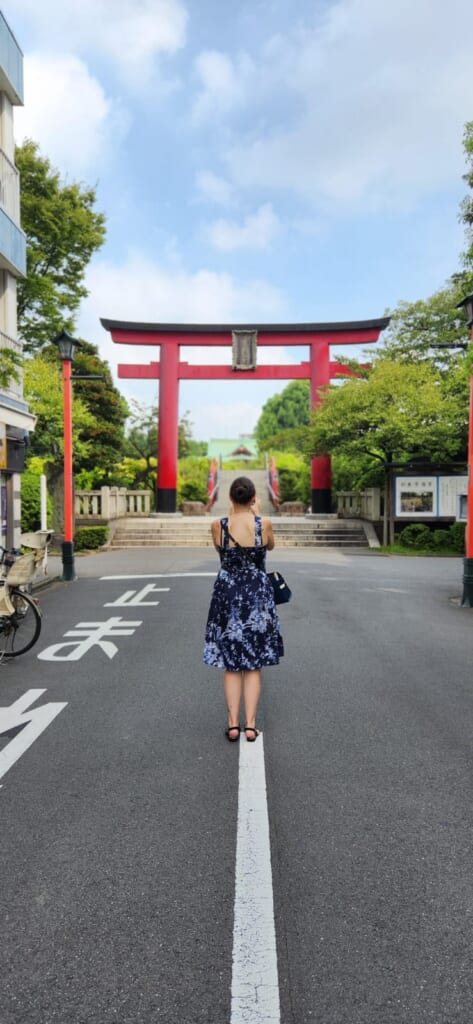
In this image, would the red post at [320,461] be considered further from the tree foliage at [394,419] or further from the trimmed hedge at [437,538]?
the trimmed hedge at [437,538]

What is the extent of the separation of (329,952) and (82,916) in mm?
897

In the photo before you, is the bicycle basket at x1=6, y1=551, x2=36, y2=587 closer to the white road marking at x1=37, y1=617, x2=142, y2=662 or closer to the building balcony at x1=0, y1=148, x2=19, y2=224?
the white road marking at x1=37, y1=617, x2=142, y2=662

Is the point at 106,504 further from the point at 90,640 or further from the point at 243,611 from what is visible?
the point at 243,611

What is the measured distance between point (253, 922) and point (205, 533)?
2080 cm

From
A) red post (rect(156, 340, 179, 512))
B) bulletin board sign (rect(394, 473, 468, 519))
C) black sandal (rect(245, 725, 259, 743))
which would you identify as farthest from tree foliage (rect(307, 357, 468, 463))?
black sandal (rect(245, 725, 259, 743))

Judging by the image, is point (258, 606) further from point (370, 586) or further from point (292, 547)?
point (292, 547)

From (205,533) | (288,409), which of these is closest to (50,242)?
(205,533)

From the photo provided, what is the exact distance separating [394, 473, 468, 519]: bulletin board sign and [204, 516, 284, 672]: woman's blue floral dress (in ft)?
56.4

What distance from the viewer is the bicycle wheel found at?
22.5 ft

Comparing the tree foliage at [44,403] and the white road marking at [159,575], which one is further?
the tree foliage at [44,403]

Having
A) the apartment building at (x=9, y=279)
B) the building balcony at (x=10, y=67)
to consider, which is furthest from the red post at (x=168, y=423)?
the building balcony at (x=10, y=67)

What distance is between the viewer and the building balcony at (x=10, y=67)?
12.9 meters

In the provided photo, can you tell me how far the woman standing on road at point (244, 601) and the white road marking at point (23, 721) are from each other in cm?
132

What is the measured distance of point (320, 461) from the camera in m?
26.3
